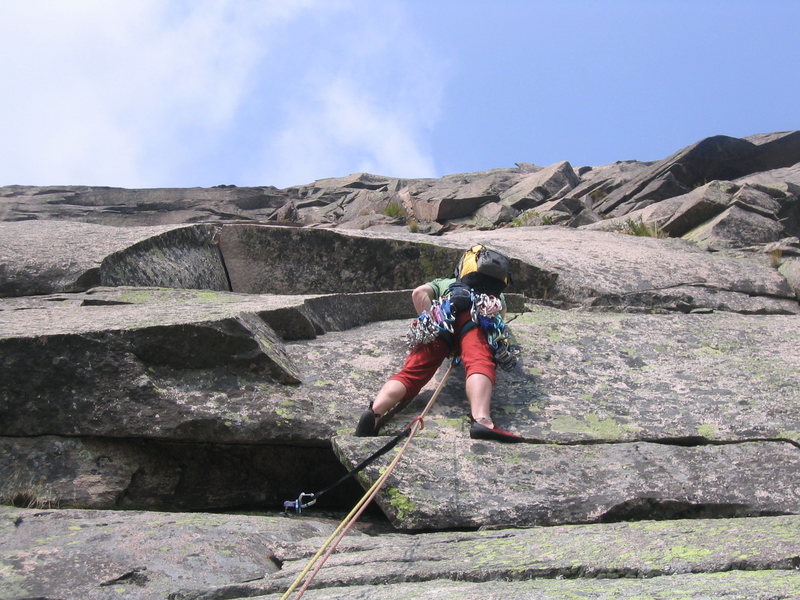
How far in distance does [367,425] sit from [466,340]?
53.7 inches

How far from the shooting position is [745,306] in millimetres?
10523

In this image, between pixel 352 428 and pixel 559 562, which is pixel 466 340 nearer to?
pixel 352 428

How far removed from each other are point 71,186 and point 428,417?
129 feet

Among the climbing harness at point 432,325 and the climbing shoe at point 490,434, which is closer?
the climbing shoe at point 490,434

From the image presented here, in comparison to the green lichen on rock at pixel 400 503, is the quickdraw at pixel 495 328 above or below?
above

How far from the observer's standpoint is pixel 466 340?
7012 mm

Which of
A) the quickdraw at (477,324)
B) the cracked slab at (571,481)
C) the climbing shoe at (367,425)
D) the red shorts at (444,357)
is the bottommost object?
the cracked slab at (571,481)

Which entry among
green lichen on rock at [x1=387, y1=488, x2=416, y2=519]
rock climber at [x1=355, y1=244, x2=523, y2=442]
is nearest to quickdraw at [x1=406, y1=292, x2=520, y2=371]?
rock climber at [x1=355, y1=244, x2=523, y2=442]

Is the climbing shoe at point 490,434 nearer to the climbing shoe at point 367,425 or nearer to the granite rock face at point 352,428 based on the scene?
the granite rock face at point 352,428

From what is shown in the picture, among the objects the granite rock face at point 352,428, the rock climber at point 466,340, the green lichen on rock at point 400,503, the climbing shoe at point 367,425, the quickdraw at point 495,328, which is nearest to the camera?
the granite rock face at point 352,428

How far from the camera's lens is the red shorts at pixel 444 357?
6551mm

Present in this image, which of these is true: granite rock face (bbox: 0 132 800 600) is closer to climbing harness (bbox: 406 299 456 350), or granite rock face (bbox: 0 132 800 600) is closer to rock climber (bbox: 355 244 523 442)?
rock climber (bbox: 355 244 523 442)

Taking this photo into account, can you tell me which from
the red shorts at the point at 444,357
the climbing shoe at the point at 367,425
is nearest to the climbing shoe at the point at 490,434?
the red shorts at the point at 444,357

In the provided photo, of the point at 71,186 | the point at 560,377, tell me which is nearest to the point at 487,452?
the point at 560,377
